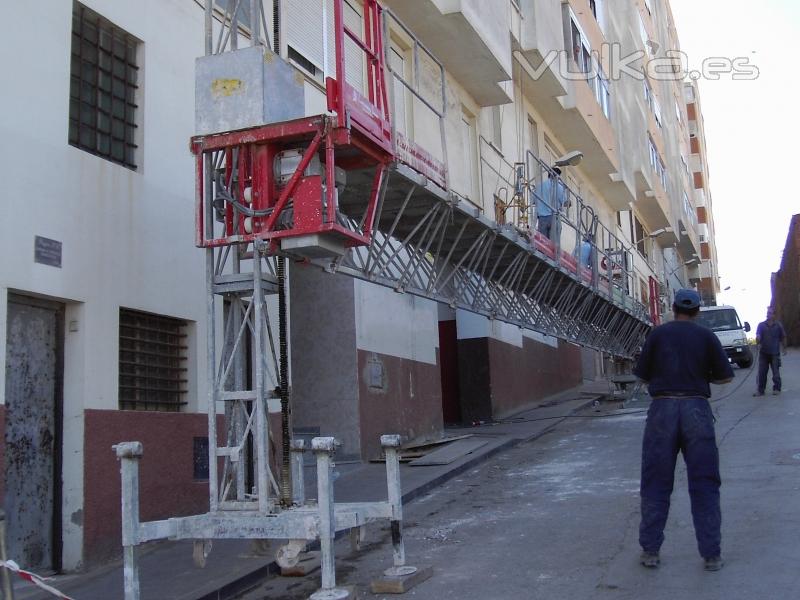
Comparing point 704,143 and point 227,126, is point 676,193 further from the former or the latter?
point 227,126

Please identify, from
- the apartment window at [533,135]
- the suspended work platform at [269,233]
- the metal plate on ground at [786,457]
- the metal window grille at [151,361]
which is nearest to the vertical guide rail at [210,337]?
the suspended work platform at [269,233]

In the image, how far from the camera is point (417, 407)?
1462 centimetres

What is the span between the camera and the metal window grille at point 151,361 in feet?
27.5

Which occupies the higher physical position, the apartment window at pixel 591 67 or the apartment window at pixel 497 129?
the apartment window at pixel 591 67

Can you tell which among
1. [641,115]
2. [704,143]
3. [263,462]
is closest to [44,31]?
[263,462]

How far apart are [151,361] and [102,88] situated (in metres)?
2.66

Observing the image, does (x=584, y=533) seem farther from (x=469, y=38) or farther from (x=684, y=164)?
(x=684, y=164)

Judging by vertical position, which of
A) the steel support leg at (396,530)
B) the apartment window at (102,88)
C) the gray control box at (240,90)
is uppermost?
the apartment window at (102,88)

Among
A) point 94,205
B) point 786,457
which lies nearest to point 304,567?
point 94,205

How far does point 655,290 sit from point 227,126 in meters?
19.3

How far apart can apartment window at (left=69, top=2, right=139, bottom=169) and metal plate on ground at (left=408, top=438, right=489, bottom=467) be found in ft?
18.7

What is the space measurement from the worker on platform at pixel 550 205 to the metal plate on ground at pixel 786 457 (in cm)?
520

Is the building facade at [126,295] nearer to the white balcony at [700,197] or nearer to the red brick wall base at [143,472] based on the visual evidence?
the red brick wall base at [143,472]

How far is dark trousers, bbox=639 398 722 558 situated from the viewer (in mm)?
5953
